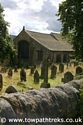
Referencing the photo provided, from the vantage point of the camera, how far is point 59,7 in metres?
32.6

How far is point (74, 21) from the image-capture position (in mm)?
30656

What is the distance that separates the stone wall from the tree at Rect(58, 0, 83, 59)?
58.1 ft

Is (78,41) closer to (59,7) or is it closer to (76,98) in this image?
(59,7)

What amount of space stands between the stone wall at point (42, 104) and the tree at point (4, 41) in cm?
2313

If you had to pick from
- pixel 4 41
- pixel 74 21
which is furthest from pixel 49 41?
pixel 74 21

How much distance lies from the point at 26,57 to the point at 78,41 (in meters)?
28.1

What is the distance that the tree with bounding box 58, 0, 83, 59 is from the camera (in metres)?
30.1

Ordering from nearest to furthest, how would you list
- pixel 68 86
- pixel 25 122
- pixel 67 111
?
1. pixel 25 122
2. pixel 67 111
3. pixel 68 86

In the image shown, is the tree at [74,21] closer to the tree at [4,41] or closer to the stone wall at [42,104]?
the tree at [4,41]

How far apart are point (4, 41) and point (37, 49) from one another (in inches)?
819

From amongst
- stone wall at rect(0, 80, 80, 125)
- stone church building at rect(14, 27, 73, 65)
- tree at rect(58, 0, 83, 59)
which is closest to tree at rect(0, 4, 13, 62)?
tree at rect(58, 0, 83, 59)

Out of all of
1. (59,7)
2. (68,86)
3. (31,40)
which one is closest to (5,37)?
(59,7)

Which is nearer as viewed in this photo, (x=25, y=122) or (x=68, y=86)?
(x=25, y=122)

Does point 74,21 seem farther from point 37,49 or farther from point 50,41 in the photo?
point 50,41
